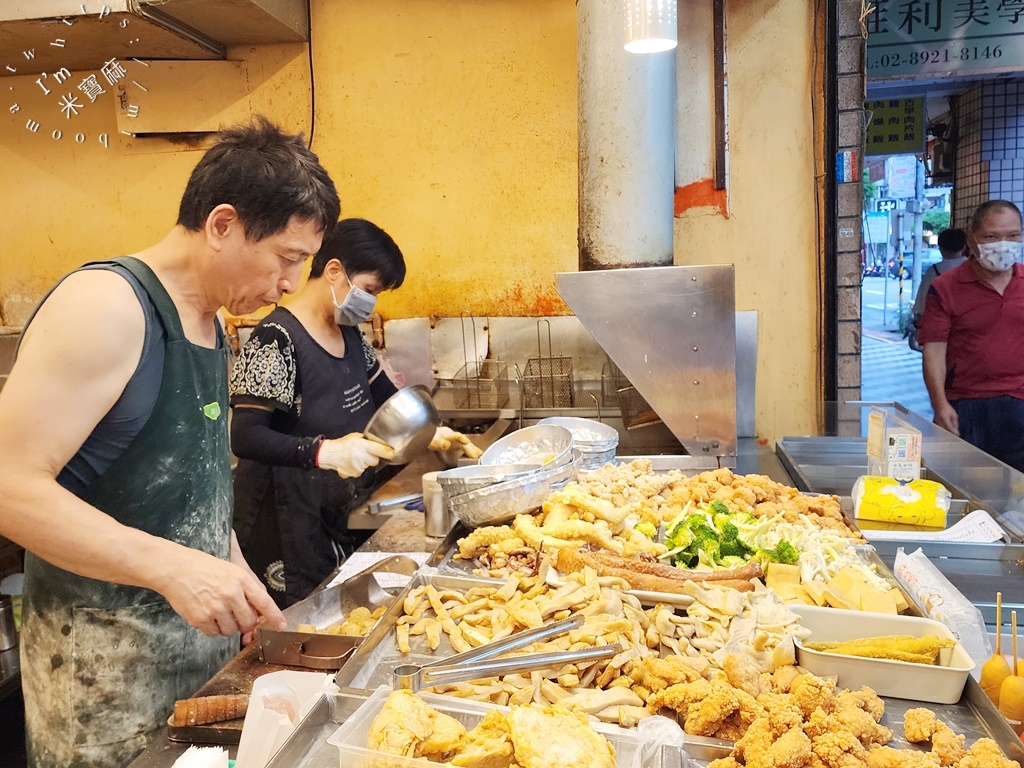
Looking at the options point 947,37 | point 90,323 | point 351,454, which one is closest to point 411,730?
point 90,323

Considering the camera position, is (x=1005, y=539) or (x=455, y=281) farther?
(x=455, y=281)

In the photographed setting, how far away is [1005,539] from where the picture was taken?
7.43 feet

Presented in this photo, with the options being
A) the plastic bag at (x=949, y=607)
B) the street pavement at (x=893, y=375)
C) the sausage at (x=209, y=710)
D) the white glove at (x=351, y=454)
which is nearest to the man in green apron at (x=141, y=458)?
the sausage at (x=209, y=710)

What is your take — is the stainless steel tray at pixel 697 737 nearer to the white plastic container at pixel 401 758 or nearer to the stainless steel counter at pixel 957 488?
the white plastic container at pixel 401 758

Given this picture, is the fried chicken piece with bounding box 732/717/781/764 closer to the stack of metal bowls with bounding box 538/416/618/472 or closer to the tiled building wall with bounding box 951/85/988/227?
the stack of metal bowls with bounding box 538/416/618/472

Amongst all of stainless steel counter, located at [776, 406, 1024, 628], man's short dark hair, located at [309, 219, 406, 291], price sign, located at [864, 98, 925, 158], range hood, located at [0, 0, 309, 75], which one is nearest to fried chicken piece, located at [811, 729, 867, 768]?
stainless steel counter, located at [776, 406, 1024, 628]

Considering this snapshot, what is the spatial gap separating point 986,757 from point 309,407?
255 centimetres

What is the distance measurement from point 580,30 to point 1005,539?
2.69m

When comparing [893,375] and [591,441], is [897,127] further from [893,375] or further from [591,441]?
[591,441]

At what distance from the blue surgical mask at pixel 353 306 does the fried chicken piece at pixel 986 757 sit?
2551 mm

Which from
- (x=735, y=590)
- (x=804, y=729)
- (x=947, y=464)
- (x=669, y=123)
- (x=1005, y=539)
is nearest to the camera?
(x=804, y=729)

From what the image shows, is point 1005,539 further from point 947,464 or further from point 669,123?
point 669,123

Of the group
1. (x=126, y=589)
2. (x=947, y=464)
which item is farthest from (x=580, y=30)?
(x=126, y=589)

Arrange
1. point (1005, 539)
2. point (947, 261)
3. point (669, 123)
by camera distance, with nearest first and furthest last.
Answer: point (1005, 539) → point (669, 123) → point (947, 261)
